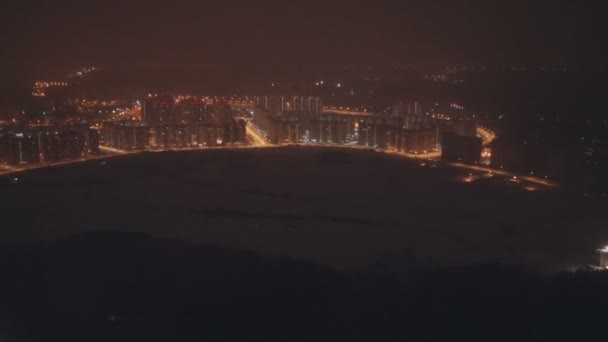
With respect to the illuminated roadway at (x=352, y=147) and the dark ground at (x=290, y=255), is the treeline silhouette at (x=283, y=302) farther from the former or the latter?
the illuminated roadway at (x=352, y=147)

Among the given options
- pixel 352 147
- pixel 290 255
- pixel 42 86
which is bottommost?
pixel 290 255

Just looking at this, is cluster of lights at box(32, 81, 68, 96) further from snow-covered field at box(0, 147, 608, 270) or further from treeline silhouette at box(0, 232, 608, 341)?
treeline silhouette at box(0, 232, 608, 341)

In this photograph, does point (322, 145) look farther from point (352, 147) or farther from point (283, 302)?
point (283, 302)

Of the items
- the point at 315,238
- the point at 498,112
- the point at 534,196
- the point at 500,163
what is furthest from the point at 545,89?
the point at 315,238

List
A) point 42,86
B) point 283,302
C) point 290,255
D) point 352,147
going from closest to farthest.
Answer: point 283,302
point 290,255
point 352,147
point 42,86

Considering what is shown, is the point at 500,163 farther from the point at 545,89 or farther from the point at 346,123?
the point at 346,123

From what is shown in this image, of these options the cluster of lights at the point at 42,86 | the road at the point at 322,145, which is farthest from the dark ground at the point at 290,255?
the cluster of lights at the point at 42,86

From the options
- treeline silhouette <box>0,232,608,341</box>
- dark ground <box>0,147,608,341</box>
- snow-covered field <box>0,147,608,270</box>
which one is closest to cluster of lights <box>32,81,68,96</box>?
snow-covered field <box>0,147,608,270</box>

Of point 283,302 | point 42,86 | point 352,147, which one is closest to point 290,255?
point 283,302
